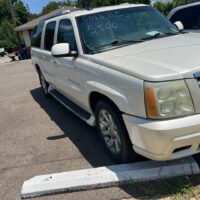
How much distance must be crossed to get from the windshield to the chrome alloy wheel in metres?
0.89

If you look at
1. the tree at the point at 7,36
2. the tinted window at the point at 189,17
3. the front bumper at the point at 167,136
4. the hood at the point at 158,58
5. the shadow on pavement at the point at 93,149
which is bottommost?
the tree at the point at 7,36

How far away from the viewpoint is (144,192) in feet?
13.3

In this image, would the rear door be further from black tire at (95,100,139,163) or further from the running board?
black tire at (95,100,139,163)

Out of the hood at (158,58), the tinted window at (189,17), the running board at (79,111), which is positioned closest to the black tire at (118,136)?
the running board at (79,111)

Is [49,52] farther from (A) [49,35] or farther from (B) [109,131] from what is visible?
(B) [109,131]

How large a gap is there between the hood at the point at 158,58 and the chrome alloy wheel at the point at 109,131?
66 centimetres

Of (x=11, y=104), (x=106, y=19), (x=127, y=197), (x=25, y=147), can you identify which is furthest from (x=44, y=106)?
(x=127, y=197)

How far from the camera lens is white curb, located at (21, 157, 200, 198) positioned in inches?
167

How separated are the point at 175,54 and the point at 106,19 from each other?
1656 mm

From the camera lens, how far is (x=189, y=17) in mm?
8422

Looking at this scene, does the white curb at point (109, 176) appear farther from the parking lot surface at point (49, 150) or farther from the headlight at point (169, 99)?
the headlight at point (169, 99)

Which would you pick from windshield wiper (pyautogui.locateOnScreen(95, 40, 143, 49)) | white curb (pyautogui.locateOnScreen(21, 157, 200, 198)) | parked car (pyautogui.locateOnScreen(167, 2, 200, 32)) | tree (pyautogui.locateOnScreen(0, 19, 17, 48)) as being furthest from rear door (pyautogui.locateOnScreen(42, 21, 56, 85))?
tree (pyautogui.locateOnScreen(0, 19, 17, 48))

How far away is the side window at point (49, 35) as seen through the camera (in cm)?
696

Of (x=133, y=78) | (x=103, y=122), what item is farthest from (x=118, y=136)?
(x=133, y=78)
